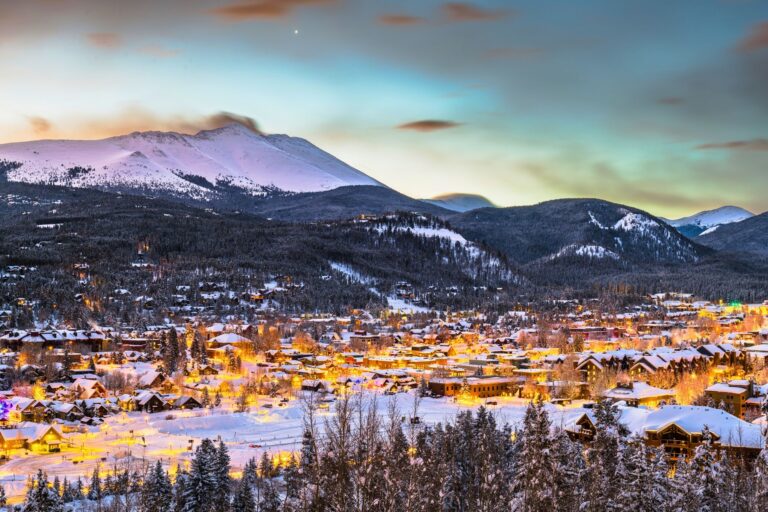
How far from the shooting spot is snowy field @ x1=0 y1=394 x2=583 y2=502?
132ft

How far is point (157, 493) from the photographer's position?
29.0 m

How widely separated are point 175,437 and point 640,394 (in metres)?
32.7

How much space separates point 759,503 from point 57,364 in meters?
65.2

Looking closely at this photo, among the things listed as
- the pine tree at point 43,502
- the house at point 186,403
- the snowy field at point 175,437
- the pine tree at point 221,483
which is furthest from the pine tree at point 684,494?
the house at point 186,403

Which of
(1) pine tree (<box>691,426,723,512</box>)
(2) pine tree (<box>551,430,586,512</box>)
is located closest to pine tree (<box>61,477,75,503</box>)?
(2) pine tree (<box>551,430,586,512</box>)

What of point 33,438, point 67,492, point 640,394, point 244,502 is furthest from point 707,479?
point 33,438

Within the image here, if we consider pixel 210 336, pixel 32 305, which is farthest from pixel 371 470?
pixel 32 305

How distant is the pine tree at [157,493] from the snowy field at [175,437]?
5.18 m

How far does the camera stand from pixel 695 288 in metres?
188

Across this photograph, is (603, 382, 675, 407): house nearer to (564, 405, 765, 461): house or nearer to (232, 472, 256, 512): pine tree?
(564, 405, 765, 461): house

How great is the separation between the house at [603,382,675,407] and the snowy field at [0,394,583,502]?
3297 mm

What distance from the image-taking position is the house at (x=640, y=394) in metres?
54.0

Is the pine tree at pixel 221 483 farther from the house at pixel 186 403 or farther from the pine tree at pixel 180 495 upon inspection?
the house at pixel 186 403

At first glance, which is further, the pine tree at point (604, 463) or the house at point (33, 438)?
the house at point (33, 438)
